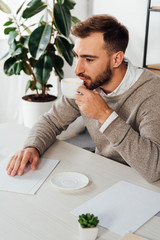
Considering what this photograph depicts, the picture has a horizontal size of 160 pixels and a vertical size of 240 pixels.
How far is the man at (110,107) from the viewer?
47.6 inches

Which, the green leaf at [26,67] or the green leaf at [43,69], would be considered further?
the green leaf at [26,67]

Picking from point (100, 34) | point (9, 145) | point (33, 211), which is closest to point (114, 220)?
point (33, 211)

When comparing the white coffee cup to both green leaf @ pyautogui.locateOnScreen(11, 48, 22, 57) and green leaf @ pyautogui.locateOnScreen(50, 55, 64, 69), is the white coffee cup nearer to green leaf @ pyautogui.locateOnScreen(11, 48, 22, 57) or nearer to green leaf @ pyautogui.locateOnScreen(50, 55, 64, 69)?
green leaf @ pyautogui.locateOnScreen(11, 48, 22, 57)

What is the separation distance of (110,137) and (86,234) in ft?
1.58

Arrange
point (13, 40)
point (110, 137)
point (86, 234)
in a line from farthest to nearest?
point (13, 40), point (110, 137), point (86, 234)

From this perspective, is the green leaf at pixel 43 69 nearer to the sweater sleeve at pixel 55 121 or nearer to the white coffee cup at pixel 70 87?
the sweater sleeve at pixel 55 121

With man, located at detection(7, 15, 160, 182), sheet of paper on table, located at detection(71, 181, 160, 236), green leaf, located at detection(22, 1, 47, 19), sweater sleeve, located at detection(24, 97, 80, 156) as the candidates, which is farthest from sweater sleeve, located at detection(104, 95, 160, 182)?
green leaf, located at detection(22, 1, 47, 19)

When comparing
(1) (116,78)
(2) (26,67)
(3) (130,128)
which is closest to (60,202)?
(3) (130,128)

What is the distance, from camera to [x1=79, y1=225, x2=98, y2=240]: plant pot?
2.61ft

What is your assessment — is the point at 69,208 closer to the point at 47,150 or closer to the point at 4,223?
the point at 4,223

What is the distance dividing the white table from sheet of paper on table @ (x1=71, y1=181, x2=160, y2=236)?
0.02 metres

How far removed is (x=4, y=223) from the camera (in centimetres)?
89

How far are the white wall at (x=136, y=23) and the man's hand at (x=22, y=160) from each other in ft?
6.58

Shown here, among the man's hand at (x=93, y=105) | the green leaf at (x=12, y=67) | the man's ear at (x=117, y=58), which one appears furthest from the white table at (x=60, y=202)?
the green leaf at (x=12, y=67)
